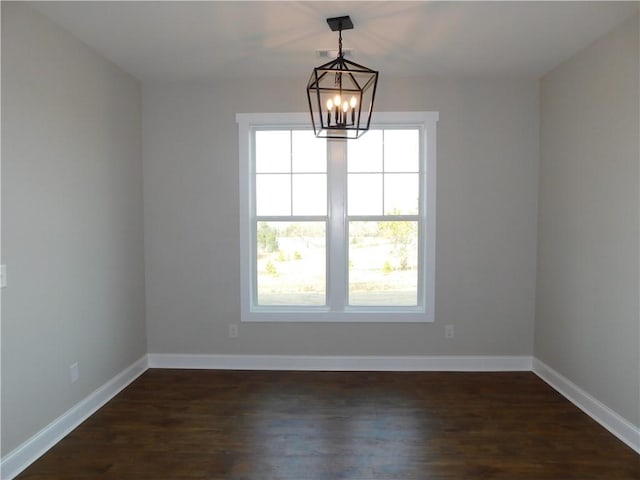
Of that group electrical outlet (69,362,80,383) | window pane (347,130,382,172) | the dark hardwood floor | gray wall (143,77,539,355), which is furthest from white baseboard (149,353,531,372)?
window pane (347,130,382,172)

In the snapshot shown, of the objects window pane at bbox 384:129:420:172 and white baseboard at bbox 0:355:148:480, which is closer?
white baseboard at bbox 0:355:148:480

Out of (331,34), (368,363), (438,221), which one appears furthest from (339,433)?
(331,34)

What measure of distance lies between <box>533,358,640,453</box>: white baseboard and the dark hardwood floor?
0.07 meters

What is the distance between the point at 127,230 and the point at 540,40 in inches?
139

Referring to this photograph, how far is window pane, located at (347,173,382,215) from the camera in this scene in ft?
12.8

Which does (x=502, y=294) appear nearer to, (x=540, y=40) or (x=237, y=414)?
(x=540, y=40)

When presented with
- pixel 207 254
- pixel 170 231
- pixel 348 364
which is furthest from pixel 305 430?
pixel 170 231

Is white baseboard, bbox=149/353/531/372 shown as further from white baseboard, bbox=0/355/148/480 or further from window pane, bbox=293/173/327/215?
window pane, bbox=293/173/327/215

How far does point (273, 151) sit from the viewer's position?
3.93 m

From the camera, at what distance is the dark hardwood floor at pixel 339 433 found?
7.77 ft

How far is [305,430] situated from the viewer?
279cm

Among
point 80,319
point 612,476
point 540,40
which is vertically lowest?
point 612,476

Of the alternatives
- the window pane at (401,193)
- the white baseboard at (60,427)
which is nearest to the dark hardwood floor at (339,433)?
the white baseboard at (60,427)

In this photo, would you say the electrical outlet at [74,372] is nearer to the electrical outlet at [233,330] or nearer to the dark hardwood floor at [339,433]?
the dark hardwood floor at [339,433]
